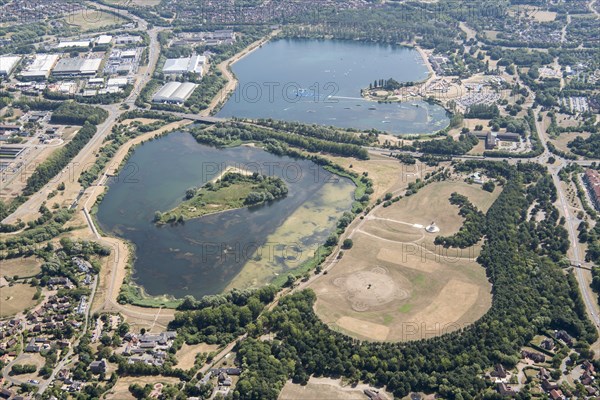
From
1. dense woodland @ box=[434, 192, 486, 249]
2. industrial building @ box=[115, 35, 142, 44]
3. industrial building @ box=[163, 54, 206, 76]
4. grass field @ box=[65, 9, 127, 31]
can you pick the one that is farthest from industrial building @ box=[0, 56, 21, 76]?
dense woodland @ box=[434, 192, 486, 249]

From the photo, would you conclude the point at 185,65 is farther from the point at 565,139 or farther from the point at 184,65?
the point at 565,139

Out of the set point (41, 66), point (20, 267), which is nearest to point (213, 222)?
point (20, 267)

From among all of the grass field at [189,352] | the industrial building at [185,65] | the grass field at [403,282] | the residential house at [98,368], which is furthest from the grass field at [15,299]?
the industrial building at [185,65]

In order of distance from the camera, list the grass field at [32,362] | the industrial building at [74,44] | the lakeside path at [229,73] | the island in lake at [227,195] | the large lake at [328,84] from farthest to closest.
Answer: the industrial building at [74,44], the lakeside path at [229,73], the large lake at [328,84], the island in lake at [227,195], the grass field at [32,362]

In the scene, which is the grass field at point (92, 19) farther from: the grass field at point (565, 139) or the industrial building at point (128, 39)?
the grass field at point (565, 139)

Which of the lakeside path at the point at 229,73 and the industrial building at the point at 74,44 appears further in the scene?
the industrial building at the point at 74,44

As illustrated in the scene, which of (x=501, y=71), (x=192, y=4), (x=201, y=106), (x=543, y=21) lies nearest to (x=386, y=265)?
(x=201, y=106)
